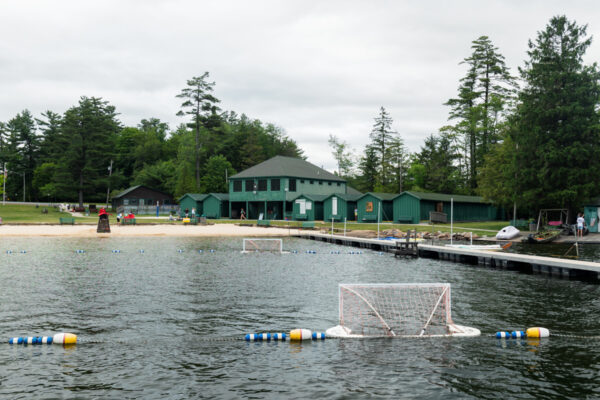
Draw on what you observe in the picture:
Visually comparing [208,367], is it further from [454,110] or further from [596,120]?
[454,110]

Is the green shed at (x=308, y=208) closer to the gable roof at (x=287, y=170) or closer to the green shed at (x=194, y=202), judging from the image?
the gable roof at (x=287, y=170)

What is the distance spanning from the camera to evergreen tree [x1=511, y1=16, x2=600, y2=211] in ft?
139

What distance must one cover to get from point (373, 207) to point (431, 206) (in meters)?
6.62

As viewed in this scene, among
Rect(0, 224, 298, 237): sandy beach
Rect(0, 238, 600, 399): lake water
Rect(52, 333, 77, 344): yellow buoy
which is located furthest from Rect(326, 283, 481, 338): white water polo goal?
Rect(0, 224, 298, 237): sandy beach

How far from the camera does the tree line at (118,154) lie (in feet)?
280

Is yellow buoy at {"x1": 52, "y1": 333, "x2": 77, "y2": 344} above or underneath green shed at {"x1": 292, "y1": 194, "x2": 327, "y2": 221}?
underneath

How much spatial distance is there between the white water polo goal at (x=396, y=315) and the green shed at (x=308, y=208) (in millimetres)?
45471

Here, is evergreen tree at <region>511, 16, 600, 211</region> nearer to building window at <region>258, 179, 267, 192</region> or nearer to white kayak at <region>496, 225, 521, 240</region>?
white kayak at <region>496, 225, 521, 240</region>

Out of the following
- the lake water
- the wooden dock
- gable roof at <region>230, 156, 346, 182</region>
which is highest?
gable roof at <region>230, 156, 346, 182</region>

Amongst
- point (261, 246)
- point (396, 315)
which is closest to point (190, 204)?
point (261, 246)

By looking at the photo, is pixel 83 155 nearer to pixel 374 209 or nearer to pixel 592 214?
pixel 374 209

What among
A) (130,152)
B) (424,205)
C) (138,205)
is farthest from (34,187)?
(424,205)

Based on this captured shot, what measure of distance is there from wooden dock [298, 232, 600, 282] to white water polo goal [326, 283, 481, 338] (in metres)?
8.34

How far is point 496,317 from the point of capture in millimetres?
13781
